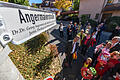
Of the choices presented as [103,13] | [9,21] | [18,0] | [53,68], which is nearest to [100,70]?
[53,68]

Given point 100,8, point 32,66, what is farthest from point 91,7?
point 32,66

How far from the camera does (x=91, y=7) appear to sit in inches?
527

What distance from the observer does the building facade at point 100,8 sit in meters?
10.3

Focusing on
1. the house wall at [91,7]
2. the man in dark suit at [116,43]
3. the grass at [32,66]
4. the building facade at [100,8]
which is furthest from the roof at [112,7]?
the grass at [32,66]

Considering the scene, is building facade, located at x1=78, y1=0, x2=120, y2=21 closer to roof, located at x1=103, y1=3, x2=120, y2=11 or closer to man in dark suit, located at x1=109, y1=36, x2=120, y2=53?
roof, located at x1=103, y1=3, x2=120, y2=11

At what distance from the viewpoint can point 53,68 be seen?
3.25 metres

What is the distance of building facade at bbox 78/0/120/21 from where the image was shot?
10.3 meters

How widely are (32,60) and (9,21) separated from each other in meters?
2.71

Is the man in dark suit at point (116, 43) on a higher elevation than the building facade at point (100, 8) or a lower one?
lower

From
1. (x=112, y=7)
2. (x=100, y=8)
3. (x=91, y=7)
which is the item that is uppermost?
(x=91, y=7)

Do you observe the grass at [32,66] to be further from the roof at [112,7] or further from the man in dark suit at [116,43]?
the roof at [112,7]

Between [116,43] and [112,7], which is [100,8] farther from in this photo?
[116,43]

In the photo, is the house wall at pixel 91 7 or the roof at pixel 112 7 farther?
the house wall at pixel 91 7

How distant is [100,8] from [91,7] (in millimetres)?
2026
